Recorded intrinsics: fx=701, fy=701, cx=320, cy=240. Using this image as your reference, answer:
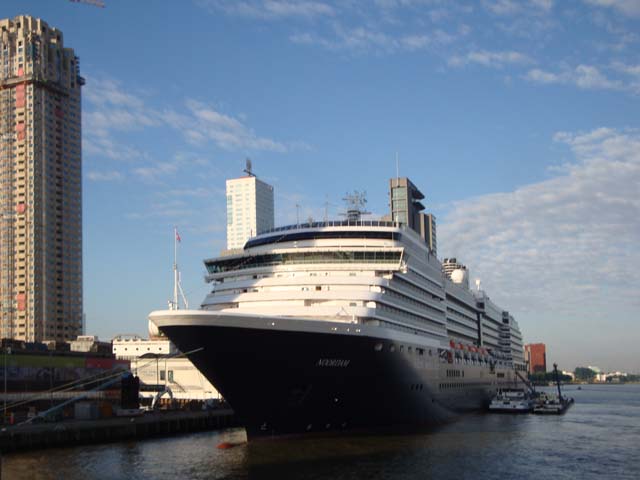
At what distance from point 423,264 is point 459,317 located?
16.8m

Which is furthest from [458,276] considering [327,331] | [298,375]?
[298,375]

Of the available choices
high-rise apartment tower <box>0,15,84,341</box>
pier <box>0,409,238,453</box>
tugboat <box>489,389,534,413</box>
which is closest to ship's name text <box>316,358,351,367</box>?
pier <box>0,409,238,453</box>

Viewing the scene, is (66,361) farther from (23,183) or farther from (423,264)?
(23,183)

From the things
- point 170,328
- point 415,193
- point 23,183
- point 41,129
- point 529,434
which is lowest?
point 529,434

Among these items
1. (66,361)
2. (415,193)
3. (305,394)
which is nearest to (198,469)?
(305,394)

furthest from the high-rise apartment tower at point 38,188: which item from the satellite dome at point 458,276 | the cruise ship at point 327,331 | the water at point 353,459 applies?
the cruise ship at point 327,331

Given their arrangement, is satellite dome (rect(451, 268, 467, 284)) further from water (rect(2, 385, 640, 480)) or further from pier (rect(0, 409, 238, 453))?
water (rect(2, 385, 640, 480))

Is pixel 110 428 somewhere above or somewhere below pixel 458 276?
below

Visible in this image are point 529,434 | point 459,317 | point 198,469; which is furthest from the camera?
point 459,317

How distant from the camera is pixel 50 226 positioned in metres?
142

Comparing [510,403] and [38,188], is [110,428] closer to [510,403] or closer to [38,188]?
[510,403]

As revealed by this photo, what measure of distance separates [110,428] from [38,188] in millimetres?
103408

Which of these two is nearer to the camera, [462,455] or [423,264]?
[462,455]

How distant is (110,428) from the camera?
47906 mm
